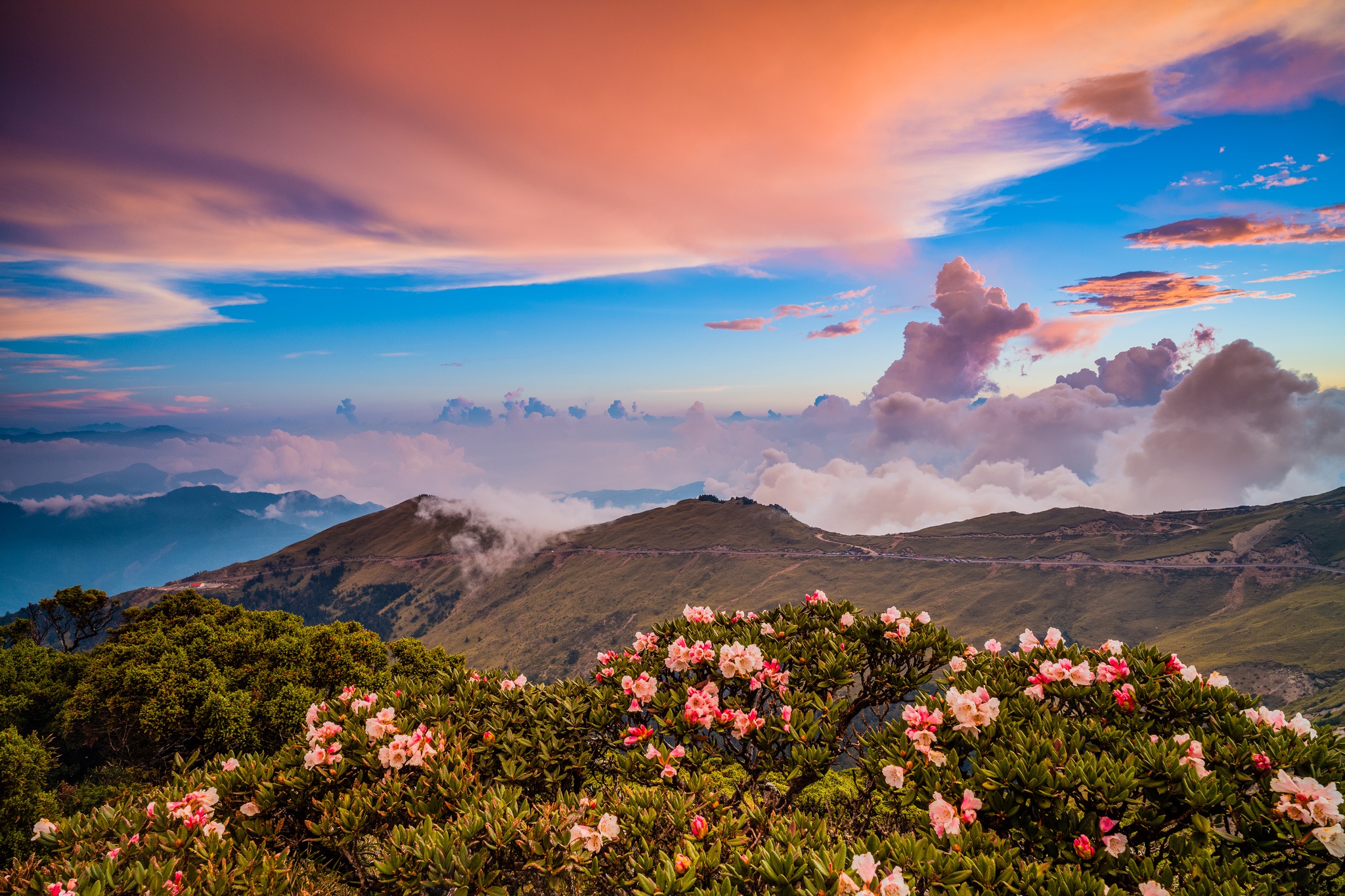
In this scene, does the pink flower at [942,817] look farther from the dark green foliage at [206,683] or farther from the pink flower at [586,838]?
the dark green foliage at [206,683]

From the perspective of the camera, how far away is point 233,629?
23.8 m

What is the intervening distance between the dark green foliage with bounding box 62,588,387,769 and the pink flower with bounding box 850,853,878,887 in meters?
20.5

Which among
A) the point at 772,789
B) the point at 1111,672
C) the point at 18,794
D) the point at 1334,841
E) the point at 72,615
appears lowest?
the point at 18,794

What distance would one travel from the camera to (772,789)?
29.8 ft

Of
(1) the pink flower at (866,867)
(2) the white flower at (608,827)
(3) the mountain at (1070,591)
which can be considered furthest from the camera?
(3) the mountain at (1070,591)

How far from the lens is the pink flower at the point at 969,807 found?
584 centimetres

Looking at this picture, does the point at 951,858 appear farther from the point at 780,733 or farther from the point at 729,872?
the point at 780,733

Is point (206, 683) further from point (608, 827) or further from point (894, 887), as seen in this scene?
point (894, 887)

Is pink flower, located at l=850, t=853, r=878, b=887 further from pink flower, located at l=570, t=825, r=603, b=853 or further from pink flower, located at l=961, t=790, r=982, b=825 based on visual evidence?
pink flower, located at l=570, t=825, r=603, b=853

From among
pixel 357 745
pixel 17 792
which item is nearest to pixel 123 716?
pixel 17 792

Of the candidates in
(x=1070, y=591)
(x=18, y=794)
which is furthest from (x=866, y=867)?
(x=1070, y=591)

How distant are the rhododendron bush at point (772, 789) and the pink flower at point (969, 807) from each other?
0.16 ft

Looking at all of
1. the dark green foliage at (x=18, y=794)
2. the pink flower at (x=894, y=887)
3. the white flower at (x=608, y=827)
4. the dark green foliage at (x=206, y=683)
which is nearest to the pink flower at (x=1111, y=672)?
the pink flower at (x=894, y=887)

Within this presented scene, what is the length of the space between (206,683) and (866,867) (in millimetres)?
23314
